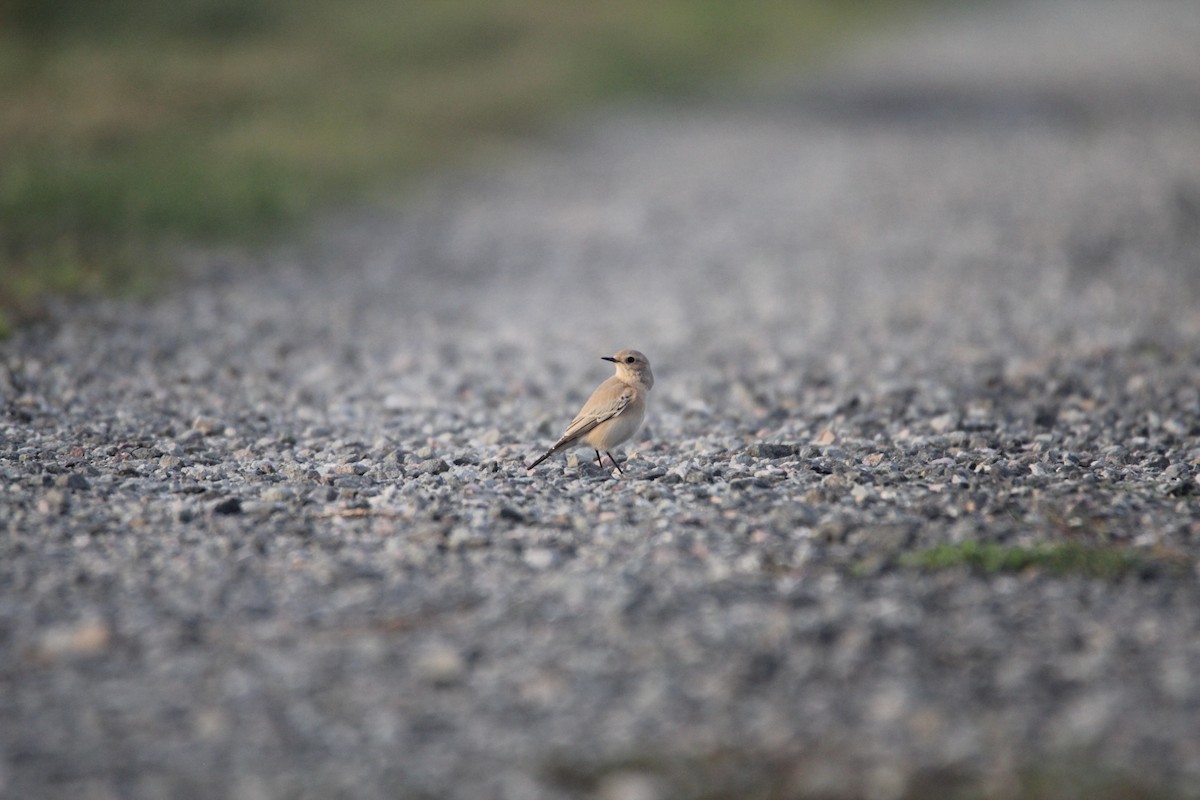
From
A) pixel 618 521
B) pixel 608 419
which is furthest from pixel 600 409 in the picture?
pixel 618 521

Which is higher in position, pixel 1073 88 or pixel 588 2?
pixel 588 2

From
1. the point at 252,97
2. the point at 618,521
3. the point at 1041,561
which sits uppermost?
the point at 252,97

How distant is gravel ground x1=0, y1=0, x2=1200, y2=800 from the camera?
17.3ft

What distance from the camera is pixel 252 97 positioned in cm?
2398

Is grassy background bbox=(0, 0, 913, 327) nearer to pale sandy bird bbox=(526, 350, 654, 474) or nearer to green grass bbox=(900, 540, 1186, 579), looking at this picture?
pale sandy bird bbox=(526, 350, 654, 474)

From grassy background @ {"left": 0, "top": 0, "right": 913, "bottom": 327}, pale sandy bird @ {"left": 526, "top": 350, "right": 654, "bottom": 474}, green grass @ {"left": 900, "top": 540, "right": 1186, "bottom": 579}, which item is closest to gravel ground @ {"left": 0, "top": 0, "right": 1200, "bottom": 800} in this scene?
green grass @ {"left": 900, "top": 540, "right": 1186, "bottom": 579}

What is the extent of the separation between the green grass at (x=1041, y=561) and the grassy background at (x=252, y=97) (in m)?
9.33

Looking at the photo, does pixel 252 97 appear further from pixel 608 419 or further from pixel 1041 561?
pixel 1041 561

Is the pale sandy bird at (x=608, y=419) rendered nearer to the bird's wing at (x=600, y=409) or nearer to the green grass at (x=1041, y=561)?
the bird's wing at (x=600, y=409)

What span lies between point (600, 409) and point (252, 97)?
56.2ft

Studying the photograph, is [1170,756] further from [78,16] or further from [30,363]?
[78,16]

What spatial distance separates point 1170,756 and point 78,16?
1013 inches

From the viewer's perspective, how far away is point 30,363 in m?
11.4

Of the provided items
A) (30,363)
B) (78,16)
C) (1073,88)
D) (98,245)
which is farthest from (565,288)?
(1073,88)
